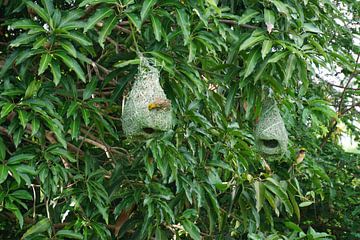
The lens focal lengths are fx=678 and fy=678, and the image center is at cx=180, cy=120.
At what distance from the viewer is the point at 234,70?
8.23 feet

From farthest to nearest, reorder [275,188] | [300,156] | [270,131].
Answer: [300,156]
[275,188]
[270,131]

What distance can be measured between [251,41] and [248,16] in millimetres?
146

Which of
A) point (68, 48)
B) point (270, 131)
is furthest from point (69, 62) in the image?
point (270, 131)

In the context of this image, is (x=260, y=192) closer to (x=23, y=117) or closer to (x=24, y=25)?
(x=23, y=117)

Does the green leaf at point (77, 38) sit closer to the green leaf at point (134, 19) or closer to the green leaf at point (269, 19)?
the green leaf at point (134, 19)

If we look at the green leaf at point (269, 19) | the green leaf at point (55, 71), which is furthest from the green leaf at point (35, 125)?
the green leaf at point (269, 19)

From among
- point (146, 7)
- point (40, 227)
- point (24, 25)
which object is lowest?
point (40, 227)

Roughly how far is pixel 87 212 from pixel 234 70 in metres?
0.80

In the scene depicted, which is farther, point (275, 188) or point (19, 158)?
point (275, 188)

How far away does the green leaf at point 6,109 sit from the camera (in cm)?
216

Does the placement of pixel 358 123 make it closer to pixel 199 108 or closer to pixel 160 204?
pixel 199 108

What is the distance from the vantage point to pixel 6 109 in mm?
2191

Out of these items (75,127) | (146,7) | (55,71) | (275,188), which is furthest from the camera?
(275,188)

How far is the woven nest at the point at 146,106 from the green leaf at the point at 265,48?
1.13 feet
